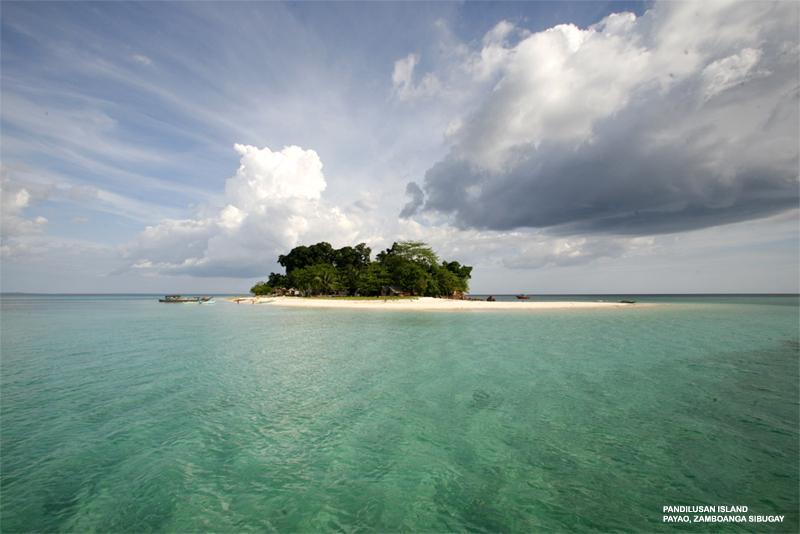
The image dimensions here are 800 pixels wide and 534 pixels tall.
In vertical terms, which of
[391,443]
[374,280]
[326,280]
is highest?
[326,280]


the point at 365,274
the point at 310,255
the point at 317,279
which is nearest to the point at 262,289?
the point at 310,255

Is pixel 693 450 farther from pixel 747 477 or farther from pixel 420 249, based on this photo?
pixel 420 249

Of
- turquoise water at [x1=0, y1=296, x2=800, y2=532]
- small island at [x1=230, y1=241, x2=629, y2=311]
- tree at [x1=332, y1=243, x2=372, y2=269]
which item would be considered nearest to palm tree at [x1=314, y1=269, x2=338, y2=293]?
small island at [x1=230, y1=241, x2=629, y2=311]

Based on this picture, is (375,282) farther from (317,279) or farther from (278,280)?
(278,280)

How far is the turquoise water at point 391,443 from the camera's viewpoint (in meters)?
6.14

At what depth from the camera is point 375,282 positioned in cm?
8844

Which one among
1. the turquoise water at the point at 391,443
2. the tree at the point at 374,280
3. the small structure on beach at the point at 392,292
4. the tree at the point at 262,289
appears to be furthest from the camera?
the tree at the point at 262,289

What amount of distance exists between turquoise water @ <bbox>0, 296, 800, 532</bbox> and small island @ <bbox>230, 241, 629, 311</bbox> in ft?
183

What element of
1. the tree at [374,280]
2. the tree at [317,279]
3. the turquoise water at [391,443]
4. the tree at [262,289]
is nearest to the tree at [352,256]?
the tree at [317,279]

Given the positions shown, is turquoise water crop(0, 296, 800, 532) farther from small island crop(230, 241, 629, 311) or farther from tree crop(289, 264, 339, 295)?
tree crop(289, 264, 339, 295)

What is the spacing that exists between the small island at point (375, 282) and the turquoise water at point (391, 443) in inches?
2193

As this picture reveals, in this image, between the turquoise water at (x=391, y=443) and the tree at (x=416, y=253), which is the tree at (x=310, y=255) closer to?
the tree at (x=416, y=253)

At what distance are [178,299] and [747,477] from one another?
136859 mm

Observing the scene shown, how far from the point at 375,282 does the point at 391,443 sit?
79.8 metres
